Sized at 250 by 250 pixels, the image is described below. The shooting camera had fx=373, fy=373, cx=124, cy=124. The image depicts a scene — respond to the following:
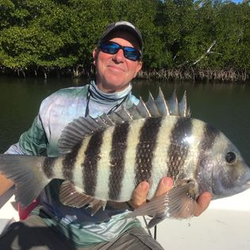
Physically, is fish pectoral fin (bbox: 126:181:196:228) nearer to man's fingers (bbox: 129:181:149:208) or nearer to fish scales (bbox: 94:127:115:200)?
man's fingers (bbox: 129:181:149:208)

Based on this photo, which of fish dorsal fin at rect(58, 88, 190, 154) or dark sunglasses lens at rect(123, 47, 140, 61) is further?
dark sunglasses lens at rect(123, 47, 140, 61)

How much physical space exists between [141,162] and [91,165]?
23cm

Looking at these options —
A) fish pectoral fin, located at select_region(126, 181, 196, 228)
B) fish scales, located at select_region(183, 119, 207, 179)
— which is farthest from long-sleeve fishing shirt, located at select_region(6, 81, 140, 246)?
fish scales, located at select_region(183, 119, 207, 179)

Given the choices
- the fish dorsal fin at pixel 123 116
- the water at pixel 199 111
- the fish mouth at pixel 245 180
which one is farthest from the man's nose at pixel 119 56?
the water at pixel 199 111

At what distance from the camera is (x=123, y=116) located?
67.4 inches

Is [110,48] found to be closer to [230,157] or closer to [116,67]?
[116,67]

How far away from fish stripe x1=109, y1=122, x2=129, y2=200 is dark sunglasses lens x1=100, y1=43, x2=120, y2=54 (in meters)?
0.74

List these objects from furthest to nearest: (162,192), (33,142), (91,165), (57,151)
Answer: (33,142) → (57,151) → (91,165) → (162,192)

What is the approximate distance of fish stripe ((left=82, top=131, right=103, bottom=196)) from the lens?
5.34 feet

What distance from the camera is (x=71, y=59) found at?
34938mm

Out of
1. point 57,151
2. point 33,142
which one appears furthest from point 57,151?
point 33,142

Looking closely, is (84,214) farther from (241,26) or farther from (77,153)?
(241,26)

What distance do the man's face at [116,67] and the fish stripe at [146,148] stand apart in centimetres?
63

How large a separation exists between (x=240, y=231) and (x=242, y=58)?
121 ft
